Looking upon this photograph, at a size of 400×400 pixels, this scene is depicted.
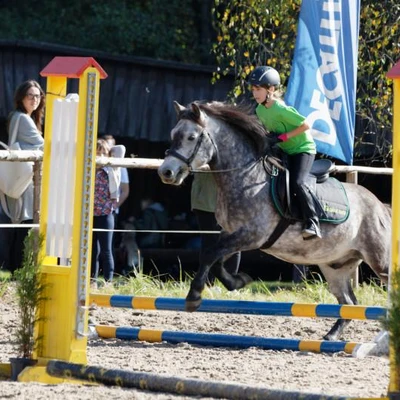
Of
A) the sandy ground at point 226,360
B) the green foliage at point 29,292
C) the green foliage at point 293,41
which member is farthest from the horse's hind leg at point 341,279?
the green foliage at point 293,41

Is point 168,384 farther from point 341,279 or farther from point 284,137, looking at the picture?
point 341,279

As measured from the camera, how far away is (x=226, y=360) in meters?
7.43

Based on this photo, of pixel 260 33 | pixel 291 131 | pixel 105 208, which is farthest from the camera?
pixel 260 33

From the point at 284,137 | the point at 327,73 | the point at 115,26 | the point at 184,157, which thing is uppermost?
the point at 115,26

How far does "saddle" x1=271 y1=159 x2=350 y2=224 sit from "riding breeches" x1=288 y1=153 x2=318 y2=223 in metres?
0.04

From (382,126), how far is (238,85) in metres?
1.77

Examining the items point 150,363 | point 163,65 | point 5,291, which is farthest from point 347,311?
point 163,65

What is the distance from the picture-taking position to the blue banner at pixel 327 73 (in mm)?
10570

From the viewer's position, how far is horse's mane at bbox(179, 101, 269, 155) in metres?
8.49

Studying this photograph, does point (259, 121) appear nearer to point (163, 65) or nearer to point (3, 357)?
point (3, 357)

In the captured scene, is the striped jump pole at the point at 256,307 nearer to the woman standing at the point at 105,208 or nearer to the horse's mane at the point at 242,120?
the horse's mane at the point at 242,120

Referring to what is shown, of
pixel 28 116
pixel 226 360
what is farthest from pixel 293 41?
pixel 226 360

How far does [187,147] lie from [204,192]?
279 centimetres

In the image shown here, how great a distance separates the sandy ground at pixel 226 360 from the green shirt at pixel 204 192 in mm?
1383
